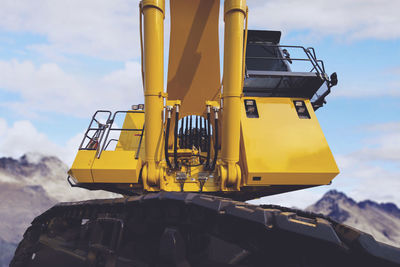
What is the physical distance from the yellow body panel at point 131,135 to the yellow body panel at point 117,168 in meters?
1.44

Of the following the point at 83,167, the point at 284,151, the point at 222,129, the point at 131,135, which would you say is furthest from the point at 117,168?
the point at 284,151

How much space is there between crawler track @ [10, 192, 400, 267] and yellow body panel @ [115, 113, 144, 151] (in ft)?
7.69

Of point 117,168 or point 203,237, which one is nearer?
point 203,237

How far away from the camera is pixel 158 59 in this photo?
382 cm

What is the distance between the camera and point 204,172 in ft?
13.9

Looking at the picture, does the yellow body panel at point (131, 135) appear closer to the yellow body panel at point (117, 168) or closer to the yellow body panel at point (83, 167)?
the yellow body panel at point (83, 167)

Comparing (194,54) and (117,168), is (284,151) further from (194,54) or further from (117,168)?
(117,168)

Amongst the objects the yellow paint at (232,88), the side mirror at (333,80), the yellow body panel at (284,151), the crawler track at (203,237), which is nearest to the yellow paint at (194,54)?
the yellow paint at (232,88)

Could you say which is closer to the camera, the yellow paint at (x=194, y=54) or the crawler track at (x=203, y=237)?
the crawler track at (x=203, y=237)

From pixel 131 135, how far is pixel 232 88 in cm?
275

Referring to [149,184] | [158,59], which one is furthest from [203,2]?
[149,184]

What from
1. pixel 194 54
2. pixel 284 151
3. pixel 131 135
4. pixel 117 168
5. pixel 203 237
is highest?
pixel 194 54

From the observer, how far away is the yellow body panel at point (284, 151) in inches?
161

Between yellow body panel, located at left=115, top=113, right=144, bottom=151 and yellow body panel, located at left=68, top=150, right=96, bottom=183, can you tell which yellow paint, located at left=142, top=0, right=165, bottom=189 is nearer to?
yellow body panel, located at left=68, top=150, right=96, bottom=183
